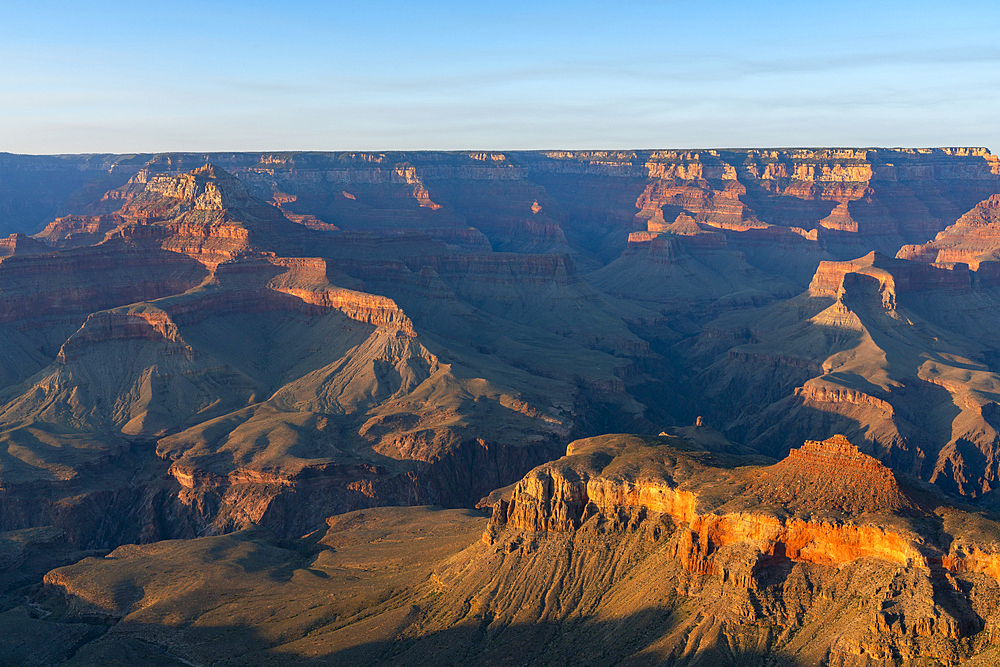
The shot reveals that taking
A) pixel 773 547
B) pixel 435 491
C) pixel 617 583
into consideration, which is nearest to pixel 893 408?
pixel 435 491

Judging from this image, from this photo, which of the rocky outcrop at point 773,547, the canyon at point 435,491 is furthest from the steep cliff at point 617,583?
the canyon at point 435,491

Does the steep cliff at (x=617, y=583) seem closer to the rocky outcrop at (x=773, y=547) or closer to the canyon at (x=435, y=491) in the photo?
the rocky outcrop at (x=773, y=547)

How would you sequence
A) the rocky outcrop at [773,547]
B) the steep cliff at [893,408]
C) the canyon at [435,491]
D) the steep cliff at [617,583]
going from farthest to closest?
the steep cliff at [893,408], the canyon at [435,491], the steep cliff at [617,583], the rocky outcrop at [773,547]

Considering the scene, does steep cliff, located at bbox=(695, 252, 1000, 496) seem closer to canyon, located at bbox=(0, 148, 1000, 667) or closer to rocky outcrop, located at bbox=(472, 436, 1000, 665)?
canyon, located at bbox=(0, 148, 1000, 667)

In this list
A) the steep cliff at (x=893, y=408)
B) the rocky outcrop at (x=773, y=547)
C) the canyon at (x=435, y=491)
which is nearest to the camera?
the rocky outcrop at (x=773, y=547)

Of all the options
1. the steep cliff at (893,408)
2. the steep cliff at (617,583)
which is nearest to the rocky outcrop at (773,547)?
the steep cliff at (617,583)

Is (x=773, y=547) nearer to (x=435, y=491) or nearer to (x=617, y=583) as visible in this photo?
(x=617, y=583)

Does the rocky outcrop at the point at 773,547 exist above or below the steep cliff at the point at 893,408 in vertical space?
above

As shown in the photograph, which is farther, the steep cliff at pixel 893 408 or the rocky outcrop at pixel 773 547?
the steep cliff at pixel 893 408

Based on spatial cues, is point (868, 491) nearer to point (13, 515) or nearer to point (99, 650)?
point (99, 650)

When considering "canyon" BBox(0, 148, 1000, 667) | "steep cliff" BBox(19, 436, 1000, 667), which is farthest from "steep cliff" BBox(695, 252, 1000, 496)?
"steep cliff" BBox(19, 436, 1000, 667)

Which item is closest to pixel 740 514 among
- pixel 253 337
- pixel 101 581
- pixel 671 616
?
pixel 671 616
